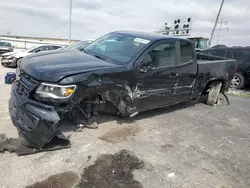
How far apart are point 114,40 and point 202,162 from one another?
302cm

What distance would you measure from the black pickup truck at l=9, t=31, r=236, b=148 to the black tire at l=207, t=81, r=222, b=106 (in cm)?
41

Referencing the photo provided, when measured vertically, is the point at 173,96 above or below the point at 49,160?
Answer: above

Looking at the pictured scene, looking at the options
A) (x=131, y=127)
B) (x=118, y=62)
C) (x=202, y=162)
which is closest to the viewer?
(x=202, y=162)

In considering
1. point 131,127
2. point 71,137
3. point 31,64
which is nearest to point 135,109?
point 131,127

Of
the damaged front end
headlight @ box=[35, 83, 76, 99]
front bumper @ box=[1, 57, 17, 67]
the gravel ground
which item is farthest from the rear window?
front bumper @ box=[1, 57, 17, 67]

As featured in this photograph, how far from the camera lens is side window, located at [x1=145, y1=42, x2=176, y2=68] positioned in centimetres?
423

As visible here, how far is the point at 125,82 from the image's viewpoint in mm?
3771

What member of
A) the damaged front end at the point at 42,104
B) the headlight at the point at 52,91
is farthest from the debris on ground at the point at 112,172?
the headlight at the point at 52,91

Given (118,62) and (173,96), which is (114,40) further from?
(173,96)

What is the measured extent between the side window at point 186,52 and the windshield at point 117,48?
41.4 inches

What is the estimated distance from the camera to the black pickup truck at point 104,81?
9.70 feet

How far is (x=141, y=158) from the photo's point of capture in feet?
10.6

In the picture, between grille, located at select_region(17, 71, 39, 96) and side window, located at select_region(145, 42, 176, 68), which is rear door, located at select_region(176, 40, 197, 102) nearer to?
side window, located at select_region(145, 42, 176, 68)

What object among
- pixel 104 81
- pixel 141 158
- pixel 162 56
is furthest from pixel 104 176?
pixel 162 56
